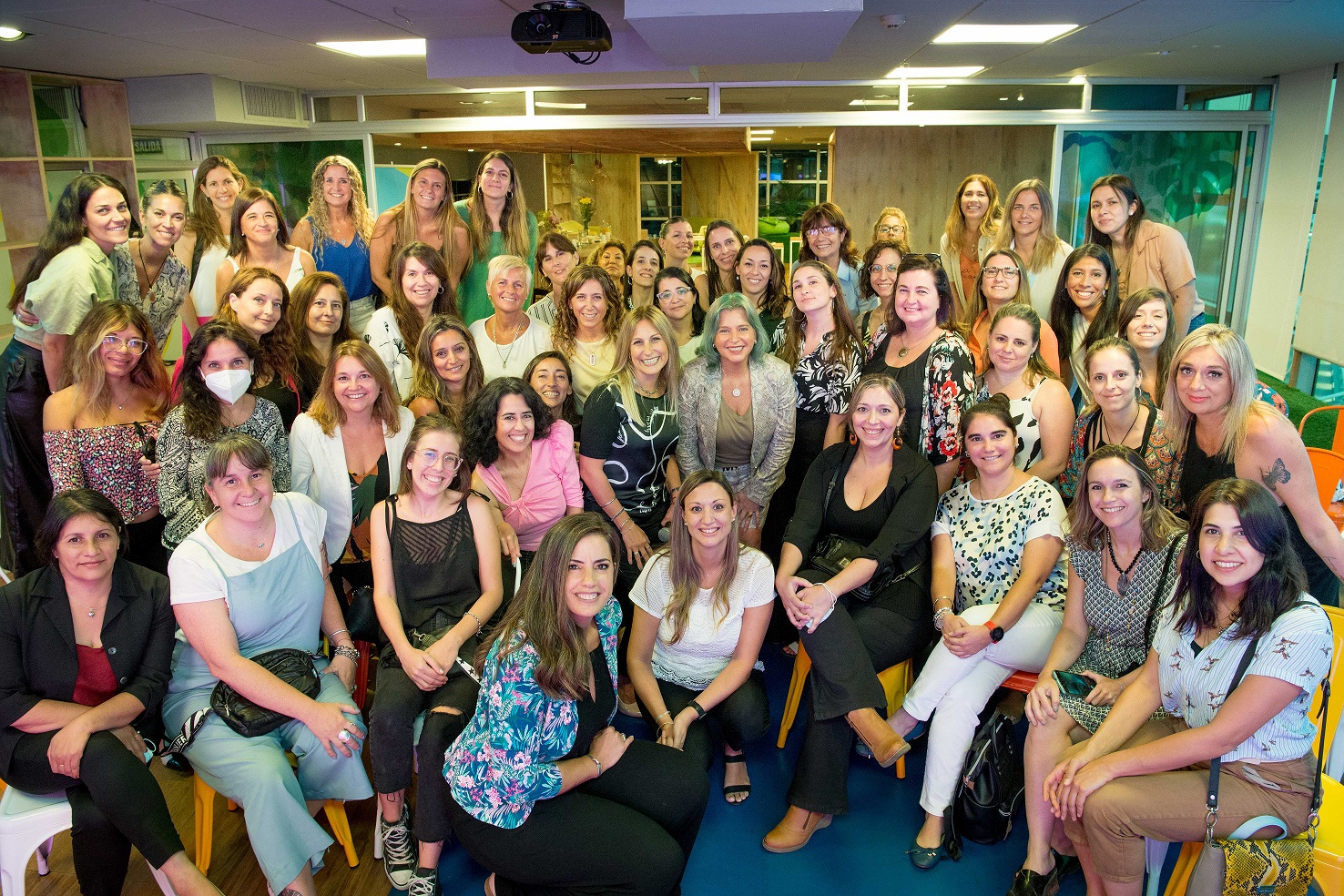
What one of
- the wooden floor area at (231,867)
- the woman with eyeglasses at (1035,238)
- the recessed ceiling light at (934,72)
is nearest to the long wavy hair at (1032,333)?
the woman with eyeglasses at (1035,238)

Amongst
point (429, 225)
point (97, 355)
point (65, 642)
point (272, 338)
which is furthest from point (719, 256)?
point (65, 642)

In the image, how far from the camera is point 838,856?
9.12ft

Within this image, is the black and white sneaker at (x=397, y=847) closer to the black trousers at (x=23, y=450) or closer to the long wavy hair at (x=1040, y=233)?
the black trousers at (x=23, y=450)

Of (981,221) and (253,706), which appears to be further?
(981,221)

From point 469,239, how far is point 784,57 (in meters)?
2.02

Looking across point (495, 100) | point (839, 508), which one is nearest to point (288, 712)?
point (839, 508)

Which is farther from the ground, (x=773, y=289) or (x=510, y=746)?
(x=773, y=289)

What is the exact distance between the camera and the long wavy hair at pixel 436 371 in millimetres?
3490

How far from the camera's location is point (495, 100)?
7.14 metres

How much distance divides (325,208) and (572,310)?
4.48 feet

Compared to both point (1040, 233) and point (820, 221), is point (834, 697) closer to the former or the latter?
point (820, 221)

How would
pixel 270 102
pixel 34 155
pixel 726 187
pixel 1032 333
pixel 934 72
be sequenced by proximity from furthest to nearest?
1. pixel 726 187
2. pixel 270 102
3. pixel 934 72
4. pixel 34 155
5. pixel 1032 333

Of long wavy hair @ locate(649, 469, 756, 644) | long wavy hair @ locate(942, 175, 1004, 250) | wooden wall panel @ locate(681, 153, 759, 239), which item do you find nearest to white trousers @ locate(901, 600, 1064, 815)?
long wavy hair @ locate(649, 469, 756, 644)

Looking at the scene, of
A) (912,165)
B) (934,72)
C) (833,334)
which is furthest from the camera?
(912,165)
